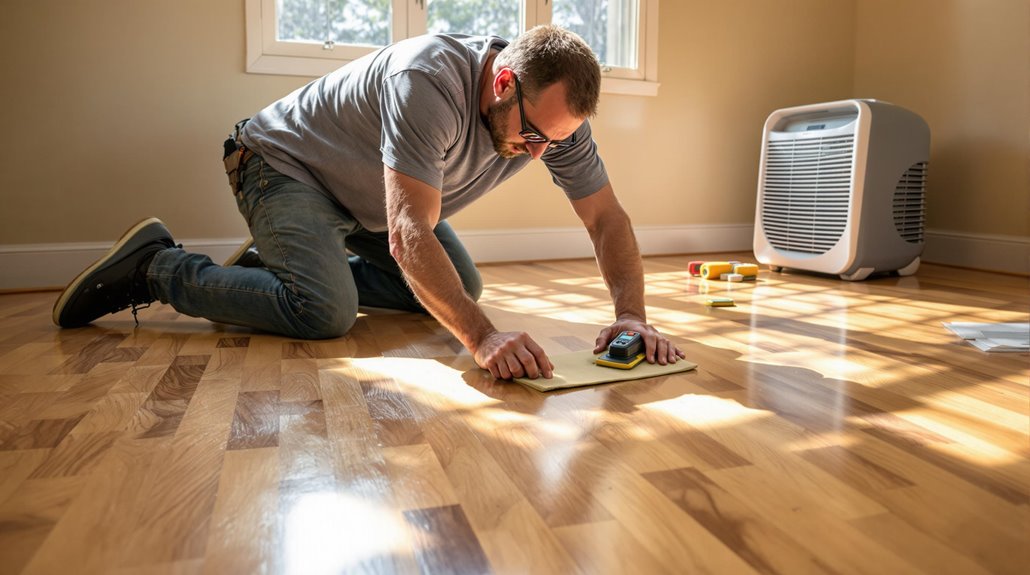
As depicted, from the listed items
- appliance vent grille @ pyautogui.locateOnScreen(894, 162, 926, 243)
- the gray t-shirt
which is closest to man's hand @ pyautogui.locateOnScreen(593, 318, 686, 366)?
the gray t-shirt

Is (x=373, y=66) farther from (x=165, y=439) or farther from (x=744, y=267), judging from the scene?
(x=744, y=267)

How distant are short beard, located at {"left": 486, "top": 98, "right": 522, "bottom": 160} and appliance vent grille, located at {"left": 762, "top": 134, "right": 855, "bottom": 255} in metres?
1.89

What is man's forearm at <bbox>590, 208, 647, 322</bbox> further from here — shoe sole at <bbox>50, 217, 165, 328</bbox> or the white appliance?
the white appliance

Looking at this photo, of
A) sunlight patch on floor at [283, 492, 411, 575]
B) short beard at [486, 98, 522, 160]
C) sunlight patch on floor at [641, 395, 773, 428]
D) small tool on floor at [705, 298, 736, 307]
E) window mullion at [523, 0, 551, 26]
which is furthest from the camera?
window mullion at [523, 0, 551, 26]

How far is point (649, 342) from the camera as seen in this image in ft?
5.34

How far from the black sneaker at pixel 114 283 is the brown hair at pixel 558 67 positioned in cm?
114

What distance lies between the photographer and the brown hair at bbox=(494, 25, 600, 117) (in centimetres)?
144

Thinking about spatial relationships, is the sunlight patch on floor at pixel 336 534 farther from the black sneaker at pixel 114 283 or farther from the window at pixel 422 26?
the window at pixel 422 26

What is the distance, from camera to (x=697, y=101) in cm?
398

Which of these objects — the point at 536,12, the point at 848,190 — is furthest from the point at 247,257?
the point at 848,190

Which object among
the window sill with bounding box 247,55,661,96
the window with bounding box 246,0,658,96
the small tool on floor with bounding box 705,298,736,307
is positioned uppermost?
the window with bounding box 246,0,658,96

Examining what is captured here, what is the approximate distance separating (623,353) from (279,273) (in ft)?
2.94

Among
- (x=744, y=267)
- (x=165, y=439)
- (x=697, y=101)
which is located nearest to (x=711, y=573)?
(x=165, y=439)

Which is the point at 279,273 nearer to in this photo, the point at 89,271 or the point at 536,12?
the point at 89,271
